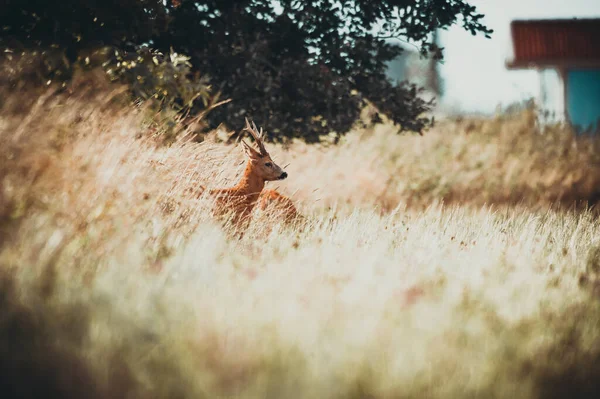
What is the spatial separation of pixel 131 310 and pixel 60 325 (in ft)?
1.19

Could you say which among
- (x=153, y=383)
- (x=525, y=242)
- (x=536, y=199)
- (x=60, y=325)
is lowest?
(x=536, y=199)

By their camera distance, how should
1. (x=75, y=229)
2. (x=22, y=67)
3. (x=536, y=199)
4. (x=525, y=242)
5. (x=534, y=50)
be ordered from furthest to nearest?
(x=534, y=50), (x=536, y=199), (x=525, y=242), (x=22, y=67), (x=75, y=229)

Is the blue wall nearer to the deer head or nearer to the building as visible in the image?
the building

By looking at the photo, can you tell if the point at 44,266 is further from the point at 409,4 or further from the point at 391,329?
the point at 409,4

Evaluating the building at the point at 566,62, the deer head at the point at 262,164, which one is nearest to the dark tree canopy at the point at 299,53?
the deer head at the point at 262,164

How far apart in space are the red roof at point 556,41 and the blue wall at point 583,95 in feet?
1.34

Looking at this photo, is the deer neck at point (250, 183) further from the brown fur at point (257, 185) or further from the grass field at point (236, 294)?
the grass field at point (236, 294)

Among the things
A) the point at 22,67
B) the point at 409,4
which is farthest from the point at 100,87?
the point at 409,4

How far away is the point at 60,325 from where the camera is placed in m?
3.14

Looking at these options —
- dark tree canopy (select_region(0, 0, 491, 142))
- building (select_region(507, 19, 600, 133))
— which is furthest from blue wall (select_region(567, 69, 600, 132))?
dark tree canopy (select_region(0, 0, 491, 142))

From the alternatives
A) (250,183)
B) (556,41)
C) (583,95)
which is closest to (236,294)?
(250,183)

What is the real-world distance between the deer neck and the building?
44.5 feet

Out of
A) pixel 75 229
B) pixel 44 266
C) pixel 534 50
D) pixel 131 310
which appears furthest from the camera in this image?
pixel 534 50

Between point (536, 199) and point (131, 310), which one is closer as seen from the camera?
point (131, 310)
